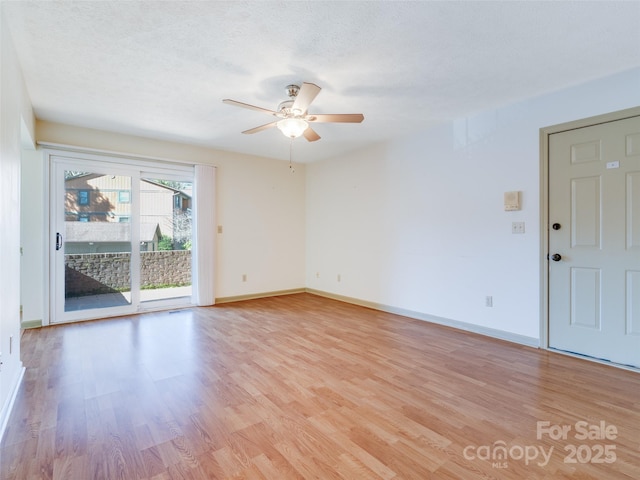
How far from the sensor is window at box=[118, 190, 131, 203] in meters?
4.55

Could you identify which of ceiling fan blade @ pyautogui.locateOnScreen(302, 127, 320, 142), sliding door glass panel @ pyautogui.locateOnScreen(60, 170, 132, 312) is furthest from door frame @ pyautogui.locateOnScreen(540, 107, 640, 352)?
sliding door glass panel @ pyautogui.locateOnScreen(60, 170, 132, 312)

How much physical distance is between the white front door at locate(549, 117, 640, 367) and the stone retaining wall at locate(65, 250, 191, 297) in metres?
5.01

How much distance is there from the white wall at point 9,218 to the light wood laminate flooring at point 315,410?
0.74ft

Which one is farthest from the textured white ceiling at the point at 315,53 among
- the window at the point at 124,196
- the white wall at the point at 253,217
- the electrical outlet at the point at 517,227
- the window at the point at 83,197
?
the white wall at the point at 253,217

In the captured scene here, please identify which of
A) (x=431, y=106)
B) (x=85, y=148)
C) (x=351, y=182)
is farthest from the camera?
(x=351, y=182)

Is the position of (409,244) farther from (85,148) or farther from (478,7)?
(85,148)

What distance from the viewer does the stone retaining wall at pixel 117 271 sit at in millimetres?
4258

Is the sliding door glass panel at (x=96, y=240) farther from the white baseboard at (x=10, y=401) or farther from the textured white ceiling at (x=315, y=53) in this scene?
the white baseboard at (x=10, y=401)

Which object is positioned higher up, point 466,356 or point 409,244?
point 409,244

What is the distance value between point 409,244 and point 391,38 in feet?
9.26

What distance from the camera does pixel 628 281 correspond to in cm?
276

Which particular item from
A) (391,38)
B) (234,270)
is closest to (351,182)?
(234,270)

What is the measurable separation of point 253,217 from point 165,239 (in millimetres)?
1518

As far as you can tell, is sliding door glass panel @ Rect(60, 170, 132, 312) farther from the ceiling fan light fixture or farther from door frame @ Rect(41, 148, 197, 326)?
the ceiling fan light fixture
